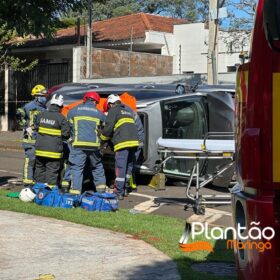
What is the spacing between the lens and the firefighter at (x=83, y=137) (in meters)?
9.08

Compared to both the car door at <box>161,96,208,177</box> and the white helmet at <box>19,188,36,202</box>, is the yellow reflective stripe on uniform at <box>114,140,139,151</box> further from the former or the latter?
the white helmet at <box>19,188,36,202</box>

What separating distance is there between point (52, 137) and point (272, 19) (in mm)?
7010

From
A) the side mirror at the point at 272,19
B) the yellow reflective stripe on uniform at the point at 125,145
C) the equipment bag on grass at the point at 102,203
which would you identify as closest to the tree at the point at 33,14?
the yellow reflective stripe on uniform at the point at 125,145

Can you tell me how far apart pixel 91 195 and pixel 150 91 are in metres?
3.60

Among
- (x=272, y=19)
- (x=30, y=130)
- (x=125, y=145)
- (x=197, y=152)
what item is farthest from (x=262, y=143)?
(x=30, y=130)

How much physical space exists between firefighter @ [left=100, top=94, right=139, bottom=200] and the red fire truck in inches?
242

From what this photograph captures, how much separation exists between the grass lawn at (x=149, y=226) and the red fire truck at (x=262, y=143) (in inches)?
84.4

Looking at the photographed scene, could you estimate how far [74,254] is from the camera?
5.90 meters

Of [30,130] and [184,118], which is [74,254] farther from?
[184,118]

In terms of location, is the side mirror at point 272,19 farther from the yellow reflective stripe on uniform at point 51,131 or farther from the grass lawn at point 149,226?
the yellow reflective stripe on uniform at point 51,131

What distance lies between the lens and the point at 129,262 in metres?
5.62

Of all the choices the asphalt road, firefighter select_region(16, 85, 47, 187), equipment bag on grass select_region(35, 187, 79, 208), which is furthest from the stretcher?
firefighter select_region(16, 85, 47, 187)

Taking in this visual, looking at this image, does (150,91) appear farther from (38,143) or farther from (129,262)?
(129,262)

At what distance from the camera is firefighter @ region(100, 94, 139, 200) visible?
9.37 metres
